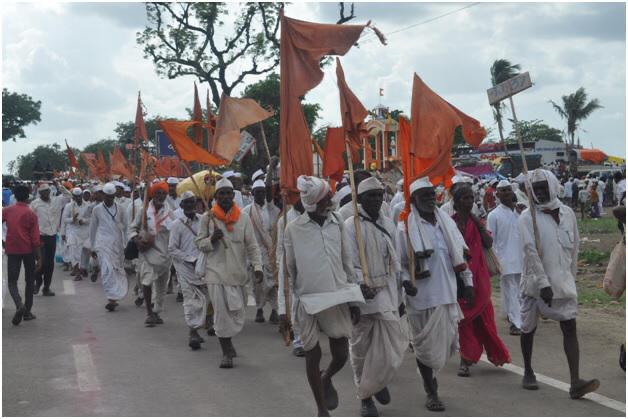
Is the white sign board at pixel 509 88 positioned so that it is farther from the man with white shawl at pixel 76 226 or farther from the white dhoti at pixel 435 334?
the man with white shawl at pixel 76 226

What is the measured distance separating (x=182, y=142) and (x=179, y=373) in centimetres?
292

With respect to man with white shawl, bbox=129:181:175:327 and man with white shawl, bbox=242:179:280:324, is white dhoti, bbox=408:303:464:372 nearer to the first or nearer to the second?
man with white shawl, bbox=242:179:280:324

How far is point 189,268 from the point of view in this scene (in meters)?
10.7

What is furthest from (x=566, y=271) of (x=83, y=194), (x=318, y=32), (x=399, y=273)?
(x=83, y=194)

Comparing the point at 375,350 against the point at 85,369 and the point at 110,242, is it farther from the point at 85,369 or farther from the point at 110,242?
the point at 110,242

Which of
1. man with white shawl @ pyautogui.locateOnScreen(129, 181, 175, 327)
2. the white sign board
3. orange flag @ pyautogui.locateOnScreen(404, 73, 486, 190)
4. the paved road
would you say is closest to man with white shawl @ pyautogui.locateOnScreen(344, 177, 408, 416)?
the paved road

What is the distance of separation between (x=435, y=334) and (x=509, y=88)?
2291 millimetres

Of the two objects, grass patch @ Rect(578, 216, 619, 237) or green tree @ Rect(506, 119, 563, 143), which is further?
green tree @ Rect(506, 119, 563, 143)

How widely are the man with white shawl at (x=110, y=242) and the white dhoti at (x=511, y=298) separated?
18.7 ft

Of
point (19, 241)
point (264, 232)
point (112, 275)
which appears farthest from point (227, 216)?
point (112, 275)

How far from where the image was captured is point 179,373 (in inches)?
341

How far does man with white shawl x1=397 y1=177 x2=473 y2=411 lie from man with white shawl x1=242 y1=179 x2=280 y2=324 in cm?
443

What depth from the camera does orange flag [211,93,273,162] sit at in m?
9.66

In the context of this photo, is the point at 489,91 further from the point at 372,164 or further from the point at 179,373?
the point at 372,164
